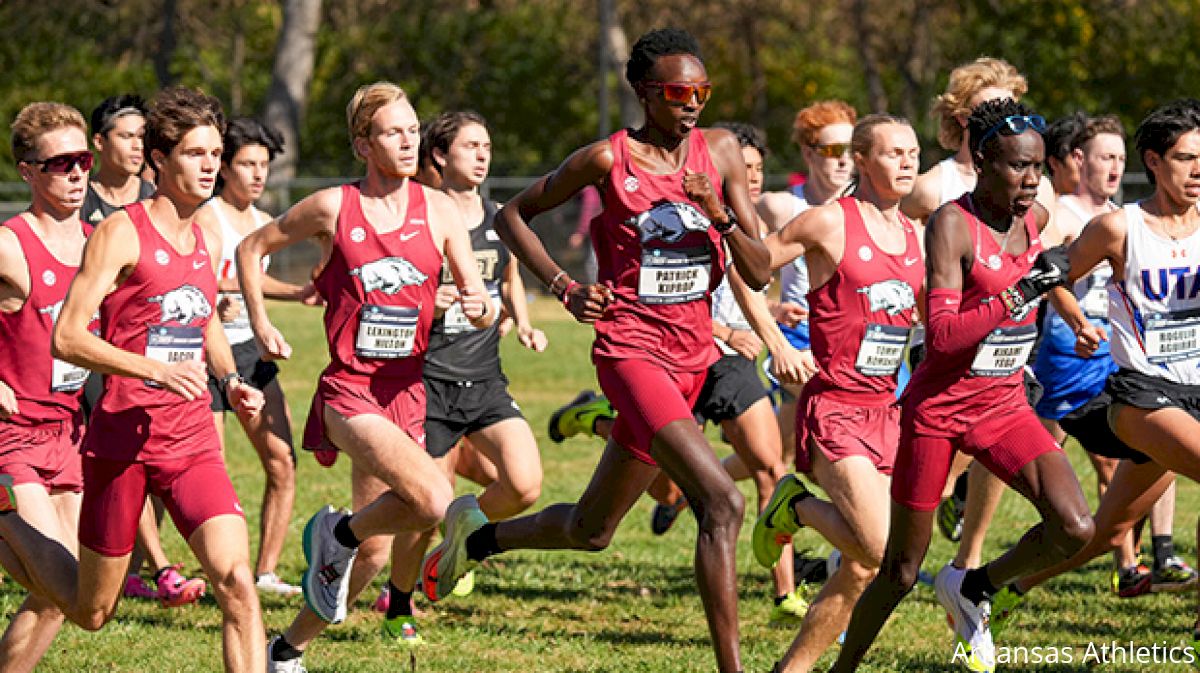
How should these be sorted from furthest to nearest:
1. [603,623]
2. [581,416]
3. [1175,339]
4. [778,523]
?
[581,416]
[603,623]
[778,523]
[1175,339]

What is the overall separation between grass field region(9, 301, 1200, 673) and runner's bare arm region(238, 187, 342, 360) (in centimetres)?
127

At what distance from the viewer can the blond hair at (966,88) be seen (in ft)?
25.9

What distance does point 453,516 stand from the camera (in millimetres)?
6668

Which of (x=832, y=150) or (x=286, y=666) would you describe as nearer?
(x=286, y=666)

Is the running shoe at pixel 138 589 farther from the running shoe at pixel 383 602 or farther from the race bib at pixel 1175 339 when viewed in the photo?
the race bib at pixel 1175 339

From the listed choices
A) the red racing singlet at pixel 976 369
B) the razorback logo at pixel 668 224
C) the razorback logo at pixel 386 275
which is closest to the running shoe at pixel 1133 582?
the red racing singlet at pixel 976 369

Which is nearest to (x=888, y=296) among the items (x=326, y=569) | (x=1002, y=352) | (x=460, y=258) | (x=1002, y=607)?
(x=1002, y=352)

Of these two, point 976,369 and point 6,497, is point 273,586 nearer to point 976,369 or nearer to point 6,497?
point 6,497

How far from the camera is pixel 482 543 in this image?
6.70 meters

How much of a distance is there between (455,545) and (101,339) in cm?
172

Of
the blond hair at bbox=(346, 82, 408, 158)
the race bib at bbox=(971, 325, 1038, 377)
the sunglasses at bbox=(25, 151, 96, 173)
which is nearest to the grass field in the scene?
the race bib at bbox=(971, 325, 1038, 377)

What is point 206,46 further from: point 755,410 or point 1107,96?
point 755,410

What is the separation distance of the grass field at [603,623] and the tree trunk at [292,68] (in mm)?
23292

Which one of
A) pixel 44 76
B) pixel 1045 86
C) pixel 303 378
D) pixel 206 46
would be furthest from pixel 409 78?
pixel 303 378
